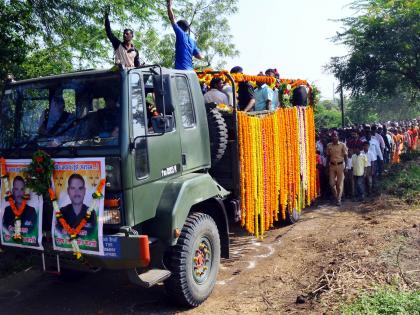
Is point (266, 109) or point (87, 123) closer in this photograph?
point (87, 123)

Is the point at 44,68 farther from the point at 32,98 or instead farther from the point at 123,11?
the point at 32,98

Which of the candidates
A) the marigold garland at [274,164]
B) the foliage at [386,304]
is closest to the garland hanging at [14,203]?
the marigold garland at [274,164]

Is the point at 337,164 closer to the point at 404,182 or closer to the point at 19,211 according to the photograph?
the point at 404,182

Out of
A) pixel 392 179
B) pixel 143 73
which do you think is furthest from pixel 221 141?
pixel 392 179

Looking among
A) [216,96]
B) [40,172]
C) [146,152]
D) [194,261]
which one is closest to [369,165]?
[216,96]

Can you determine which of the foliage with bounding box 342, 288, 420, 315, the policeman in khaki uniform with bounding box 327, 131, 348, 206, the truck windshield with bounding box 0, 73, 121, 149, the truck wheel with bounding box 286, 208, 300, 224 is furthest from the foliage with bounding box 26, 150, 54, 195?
the policeman in khaki uniform with bounding box 327, 131, 348, 206

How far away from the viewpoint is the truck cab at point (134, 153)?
369 cm

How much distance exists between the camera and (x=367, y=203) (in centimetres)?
933

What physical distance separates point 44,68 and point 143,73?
501cm

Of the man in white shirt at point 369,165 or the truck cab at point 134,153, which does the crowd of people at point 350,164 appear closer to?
the man in white shirt at point 369,165

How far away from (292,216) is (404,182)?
152 inches

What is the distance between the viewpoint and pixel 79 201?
3744 millimetres

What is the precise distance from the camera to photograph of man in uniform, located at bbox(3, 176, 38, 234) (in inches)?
157

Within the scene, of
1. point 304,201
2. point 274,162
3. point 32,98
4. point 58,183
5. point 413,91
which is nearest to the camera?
point 58,183
